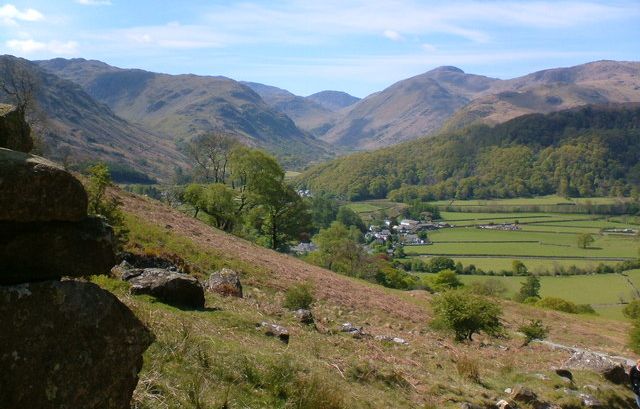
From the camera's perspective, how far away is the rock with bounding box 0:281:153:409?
5.97 m

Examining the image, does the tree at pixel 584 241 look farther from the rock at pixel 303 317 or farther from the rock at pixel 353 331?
the rock at pixel 303 317

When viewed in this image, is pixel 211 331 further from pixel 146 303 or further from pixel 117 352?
pixel 117 352

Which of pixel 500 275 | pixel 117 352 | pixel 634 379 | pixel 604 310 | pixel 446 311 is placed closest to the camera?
pixel 117 352

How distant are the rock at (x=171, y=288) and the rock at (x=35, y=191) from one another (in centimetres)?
920

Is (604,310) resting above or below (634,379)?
below

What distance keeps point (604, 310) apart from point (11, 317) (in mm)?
88372

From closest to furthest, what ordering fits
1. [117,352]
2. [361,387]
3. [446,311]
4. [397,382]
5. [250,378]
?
[117,352]
[250,378]
[361,387]
[397,382]
[446,311]

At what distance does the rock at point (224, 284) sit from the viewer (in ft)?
70.0

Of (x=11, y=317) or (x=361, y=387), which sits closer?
(x=11, y=317)

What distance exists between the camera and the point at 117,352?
22.6 ft

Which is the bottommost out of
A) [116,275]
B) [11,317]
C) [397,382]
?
[397,382]

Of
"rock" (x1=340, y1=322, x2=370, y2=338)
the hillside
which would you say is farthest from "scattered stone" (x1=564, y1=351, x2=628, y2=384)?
"rock" (x1=340, y1=322, x2=370, y2=338)

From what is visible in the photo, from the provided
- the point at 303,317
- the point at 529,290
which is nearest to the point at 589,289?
the point at 529,290

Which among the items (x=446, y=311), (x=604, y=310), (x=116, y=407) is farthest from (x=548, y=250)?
(x=116, y=407)
